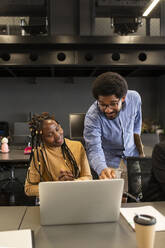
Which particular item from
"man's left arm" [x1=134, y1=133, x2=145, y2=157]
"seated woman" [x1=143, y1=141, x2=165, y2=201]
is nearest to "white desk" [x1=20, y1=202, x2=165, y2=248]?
"seated woman" [x1=143, y1=141, x2=165, y2=201]

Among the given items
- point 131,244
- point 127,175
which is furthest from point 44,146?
point 131,244

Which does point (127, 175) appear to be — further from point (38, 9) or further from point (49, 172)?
point (38, 9)

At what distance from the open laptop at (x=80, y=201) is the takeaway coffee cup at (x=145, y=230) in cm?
23

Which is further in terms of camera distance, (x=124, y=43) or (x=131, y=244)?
(x=124, y=43)

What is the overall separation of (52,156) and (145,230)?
113cm

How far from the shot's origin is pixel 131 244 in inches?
39.5

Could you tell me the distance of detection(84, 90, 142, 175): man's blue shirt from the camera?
1.97 m

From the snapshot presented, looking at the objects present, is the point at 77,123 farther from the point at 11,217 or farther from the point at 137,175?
the point at 11,217

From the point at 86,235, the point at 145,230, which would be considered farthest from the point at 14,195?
the point at 145,230

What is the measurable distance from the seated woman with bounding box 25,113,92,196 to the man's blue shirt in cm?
10

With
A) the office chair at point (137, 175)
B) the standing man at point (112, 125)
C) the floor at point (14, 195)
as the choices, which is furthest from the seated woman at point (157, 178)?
the floor at point (14, 195)

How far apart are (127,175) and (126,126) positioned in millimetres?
462

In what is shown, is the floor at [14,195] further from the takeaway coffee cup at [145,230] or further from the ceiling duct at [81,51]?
the takeaway coffee cup at [145,230]

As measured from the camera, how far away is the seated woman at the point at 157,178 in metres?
1.52
